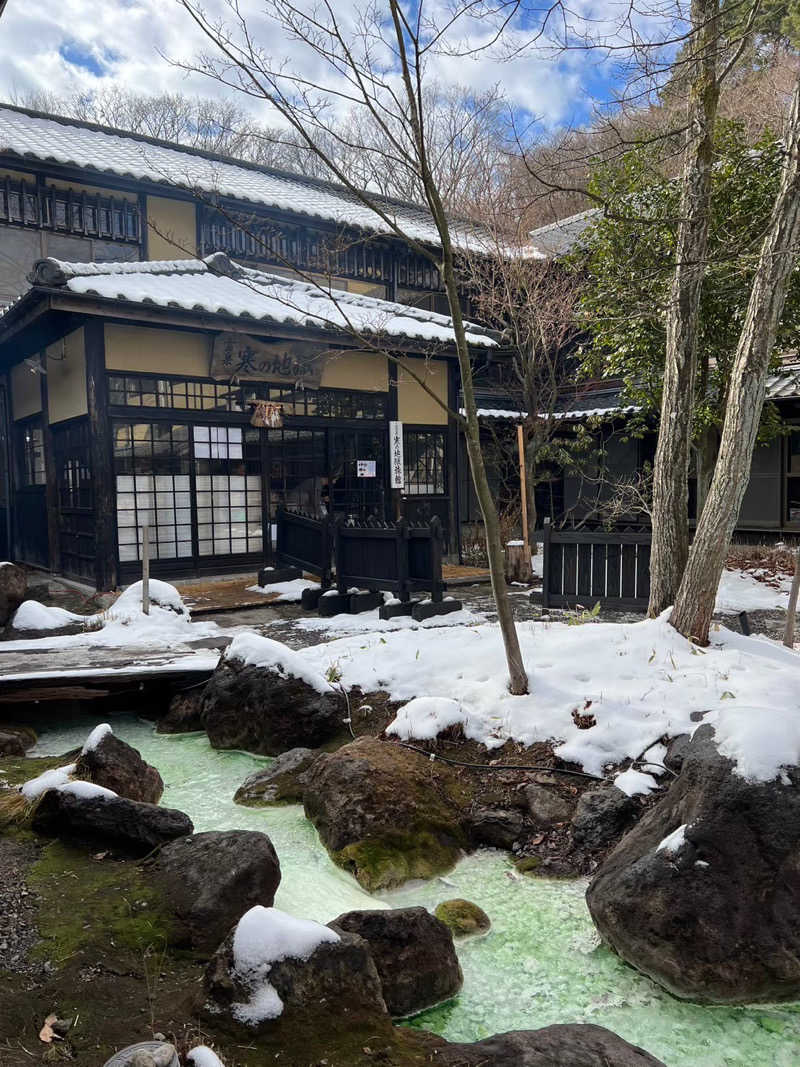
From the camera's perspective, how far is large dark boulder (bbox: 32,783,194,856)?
12.4 ft

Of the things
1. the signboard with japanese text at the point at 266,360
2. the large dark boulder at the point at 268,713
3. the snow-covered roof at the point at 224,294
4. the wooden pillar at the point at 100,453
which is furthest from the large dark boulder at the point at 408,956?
the signboard with japanese text at the point at 266,360

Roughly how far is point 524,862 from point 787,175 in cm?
481

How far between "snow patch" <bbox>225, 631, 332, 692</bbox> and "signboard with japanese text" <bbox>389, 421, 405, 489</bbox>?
25.3 feet

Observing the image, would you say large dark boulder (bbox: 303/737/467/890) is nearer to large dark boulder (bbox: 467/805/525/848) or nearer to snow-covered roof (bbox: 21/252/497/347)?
large dark boulder (bbox: 467/805/525/848)

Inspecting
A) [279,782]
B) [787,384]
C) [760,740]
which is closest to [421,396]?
[787,384]

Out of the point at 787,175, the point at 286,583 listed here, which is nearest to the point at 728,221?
the point at 787,175

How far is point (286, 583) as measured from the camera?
11.9m

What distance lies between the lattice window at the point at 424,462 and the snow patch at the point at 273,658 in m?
8.55

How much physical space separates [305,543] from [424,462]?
4.43 meters

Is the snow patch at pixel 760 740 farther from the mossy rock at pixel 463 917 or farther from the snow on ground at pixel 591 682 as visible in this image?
the mossy rock at pixel 463 917

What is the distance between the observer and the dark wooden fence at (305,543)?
10.3m

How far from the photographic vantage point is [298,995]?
8.05 feet

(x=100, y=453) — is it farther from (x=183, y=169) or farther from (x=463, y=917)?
(x=463, y=917)

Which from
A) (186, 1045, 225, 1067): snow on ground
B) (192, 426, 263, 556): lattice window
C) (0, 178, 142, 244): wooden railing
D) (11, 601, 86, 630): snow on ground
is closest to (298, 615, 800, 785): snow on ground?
(186, 1045, 225, 1067): snow on ground
